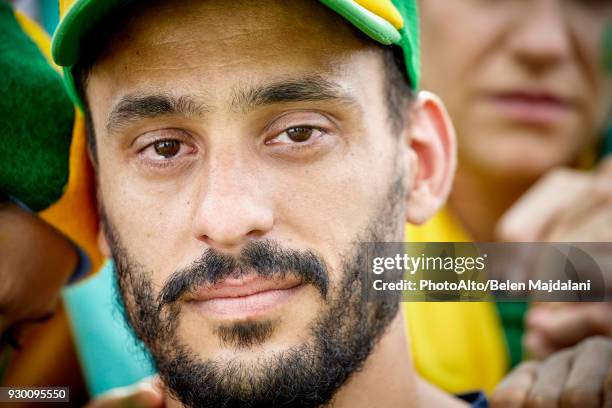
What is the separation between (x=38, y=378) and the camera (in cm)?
178

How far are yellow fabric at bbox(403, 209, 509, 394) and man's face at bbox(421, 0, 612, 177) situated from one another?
32 cm

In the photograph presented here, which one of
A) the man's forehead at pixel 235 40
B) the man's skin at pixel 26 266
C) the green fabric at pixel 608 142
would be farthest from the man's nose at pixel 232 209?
the green fabric at pixel 608 142

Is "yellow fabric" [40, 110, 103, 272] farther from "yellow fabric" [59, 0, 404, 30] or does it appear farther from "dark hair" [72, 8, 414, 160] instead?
"yellow fabric" [59, 0, 404, 30]

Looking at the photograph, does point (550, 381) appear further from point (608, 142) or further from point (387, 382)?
point (608, 142)

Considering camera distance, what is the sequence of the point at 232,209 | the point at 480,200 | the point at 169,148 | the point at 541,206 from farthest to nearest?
1. the point at 480,200
2. the point at 541,206
3. the point at 169,148
4. the point at 232,209

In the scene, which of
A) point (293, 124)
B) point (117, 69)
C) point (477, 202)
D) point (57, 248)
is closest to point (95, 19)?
point (117, 69)

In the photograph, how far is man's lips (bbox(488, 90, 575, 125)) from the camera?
2051 mm

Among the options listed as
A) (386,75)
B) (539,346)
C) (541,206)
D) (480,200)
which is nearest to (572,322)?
(539,346)

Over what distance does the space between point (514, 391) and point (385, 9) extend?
681mm

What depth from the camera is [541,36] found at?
6.46 ft

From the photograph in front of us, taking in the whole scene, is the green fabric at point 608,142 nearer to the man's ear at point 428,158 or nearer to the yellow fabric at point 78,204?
the man's ear at point 428,158

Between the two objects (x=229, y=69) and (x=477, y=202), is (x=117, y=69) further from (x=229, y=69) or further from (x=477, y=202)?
(x=477, y=202)

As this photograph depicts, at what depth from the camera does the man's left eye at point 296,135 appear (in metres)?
1.13

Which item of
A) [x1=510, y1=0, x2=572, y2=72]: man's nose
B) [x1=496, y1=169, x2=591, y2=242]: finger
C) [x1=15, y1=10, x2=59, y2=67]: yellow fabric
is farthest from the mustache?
[x1=510, y1=0, x2=572, y2=72]: man's nose
